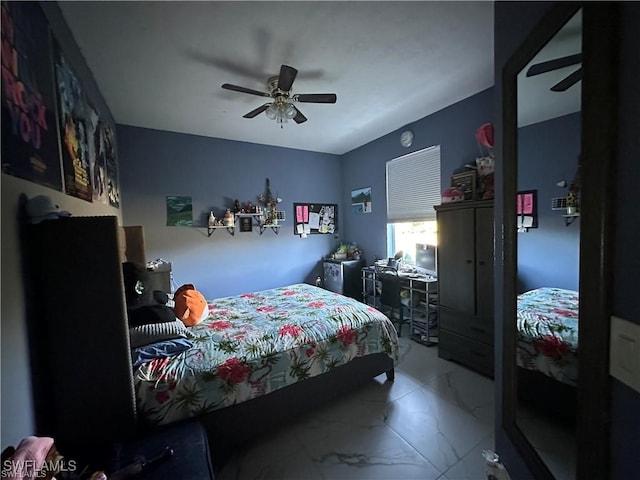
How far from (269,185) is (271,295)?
6.26ft

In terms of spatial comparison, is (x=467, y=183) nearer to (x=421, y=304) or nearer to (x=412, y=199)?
(x=412, y=199)

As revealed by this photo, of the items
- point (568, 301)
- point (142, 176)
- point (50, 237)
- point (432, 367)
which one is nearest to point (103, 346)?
point (50, 237)

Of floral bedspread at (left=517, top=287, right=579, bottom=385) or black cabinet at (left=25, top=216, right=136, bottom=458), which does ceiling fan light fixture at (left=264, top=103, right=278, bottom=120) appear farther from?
floral bedspread at (left=517, top=287, right=579, bottom=385)

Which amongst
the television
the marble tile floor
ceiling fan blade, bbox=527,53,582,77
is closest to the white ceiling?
ceiling fan blade, bbox=527,53,582,77

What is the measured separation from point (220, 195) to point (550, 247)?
373 cm

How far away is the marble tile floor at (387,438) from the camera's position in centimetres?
151

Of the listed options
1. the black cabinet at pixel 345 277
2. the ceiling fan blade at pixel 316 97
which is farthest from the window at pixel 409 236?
the ceiling fan blade at pixel 316 97

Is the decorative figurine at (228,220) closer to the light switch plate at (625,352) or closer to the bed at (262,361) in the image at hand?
the bed at (262,361)

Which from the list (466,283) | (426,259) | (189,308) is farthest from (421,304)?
(189,308)

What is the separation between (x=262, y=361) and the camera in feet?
5.57

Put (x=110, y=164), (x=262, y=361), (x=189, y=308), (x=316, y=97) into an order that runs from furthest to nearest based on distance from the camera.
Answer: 1. (x=110, y=164)
2. (x=316, y=97)
3. (x=189, y=308)
4. (x=262, y=361)

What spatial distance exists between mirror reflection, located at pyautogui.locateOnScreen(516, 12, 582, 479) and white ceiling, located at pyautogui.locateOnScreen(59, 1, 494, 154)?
1.19m

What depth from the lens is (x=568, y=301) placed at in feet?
2.53

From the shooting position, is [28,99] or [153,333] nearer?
[28,99]
